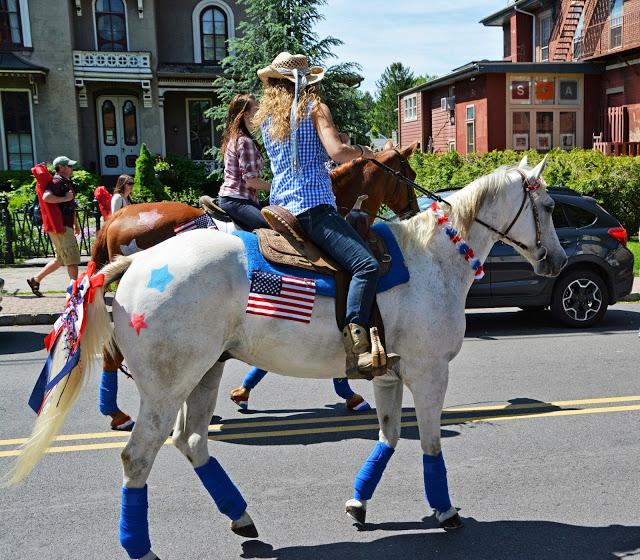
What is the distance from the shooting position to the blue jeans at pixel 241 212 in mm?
6000

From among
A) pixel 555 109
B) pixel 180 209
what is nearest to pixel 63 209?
pixel 180 209

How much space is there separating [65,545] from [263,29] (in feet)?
57.5

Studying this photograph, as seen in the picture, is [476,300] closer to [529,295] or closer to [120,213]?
[529,295]

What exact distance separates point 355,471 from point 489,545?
1.29 m

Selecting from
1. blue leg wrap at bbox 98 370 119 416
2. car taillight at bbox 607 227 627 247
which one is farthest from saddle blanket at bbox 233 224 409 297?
car taillight at bbox 607 227 627 247

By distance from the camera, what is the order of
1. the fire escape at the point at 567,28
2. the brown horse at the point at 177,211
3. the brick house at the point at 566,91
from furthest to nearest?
the fire escape at the point at 567,28 < the brick house at the point at 566,91 < the brown horse at the point at 177,211

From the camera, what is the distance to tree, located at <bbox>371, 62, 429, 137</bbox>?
66.4 metres

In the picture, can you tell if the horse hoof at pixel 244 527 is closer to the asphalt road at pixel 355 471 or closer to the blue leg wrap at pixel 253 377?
the asphalt road at pixel 355 471

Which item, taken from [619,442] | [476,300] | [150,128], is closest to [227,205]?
[619,442]

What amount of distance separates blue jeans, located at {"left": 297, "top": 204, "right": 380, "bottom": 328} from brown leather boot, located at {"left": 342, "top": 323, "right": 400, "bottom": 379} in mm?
59

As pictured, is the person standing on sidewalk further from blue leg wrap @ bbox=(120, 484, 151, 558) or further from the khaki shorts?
blue leg wrap @ bbox=(120, 484, 151, 558)

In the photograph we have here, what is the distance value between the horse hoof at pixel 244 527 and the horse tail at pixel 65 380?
1182mm

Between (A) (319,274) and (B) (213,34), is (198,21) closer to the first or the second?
(B) (213,34)

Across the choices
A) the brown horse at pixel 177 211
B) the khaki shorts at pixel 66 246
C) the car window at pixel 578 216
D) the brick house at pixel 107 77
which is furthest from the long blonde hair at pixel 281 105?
the brick house at pixel 107 77
